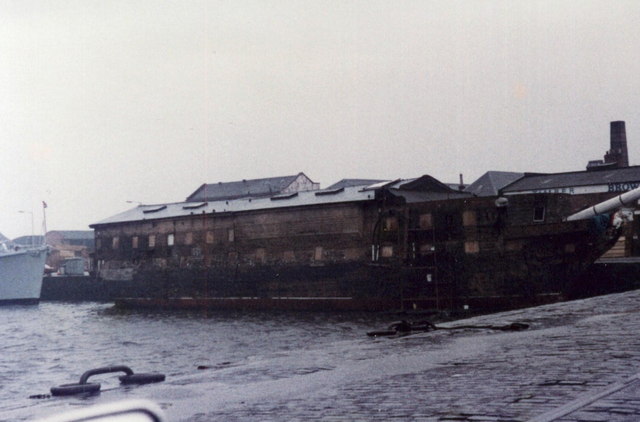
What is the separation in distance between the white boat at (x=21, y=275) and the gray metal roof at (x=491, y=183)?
123 ft

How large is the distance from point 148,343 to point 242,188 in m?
59.4

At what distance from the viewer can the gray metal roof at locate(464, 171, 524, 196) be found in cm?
6416

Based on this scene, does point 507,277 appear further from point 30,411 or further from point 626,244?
point 30,411

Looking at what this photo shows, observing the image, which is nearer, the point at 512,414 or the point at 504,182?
the point at 512,414

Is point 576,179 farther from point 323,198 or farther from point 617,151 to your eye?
point 323,198

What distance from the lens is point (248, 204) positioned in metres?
46.7

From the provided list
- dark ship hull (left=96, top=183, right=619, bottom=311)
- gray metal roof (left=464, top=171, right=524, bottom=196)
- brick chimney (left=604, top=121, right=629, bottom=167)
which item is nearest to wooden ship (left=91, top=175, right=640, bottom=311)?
dark ship hull (left=96, top=183, right=619, bottom=311)

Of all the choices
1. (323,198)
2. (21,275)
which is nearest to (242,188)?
(21,275)

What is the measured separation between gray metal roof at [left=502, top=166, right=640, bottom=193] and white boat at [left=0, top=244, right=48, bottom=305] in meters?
37.6

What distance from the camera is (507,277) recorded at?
36.1 meters

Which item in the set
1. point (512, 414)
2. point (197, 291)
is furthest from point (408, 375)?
point (197, 291)

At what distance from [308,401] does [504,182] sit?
65.6m

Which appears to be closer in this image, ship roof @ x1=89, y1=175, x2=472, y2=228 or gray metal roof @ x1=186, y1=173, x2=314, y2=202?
ship roof @ x1=89, y1=175, x2=472, y2=228

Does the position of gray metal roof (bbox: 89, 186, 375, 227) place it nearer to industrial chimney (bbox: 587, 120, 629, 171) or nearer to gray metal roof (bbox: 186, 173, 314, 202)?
industrial chimney (bbox: 587, 120, 629, 171)
